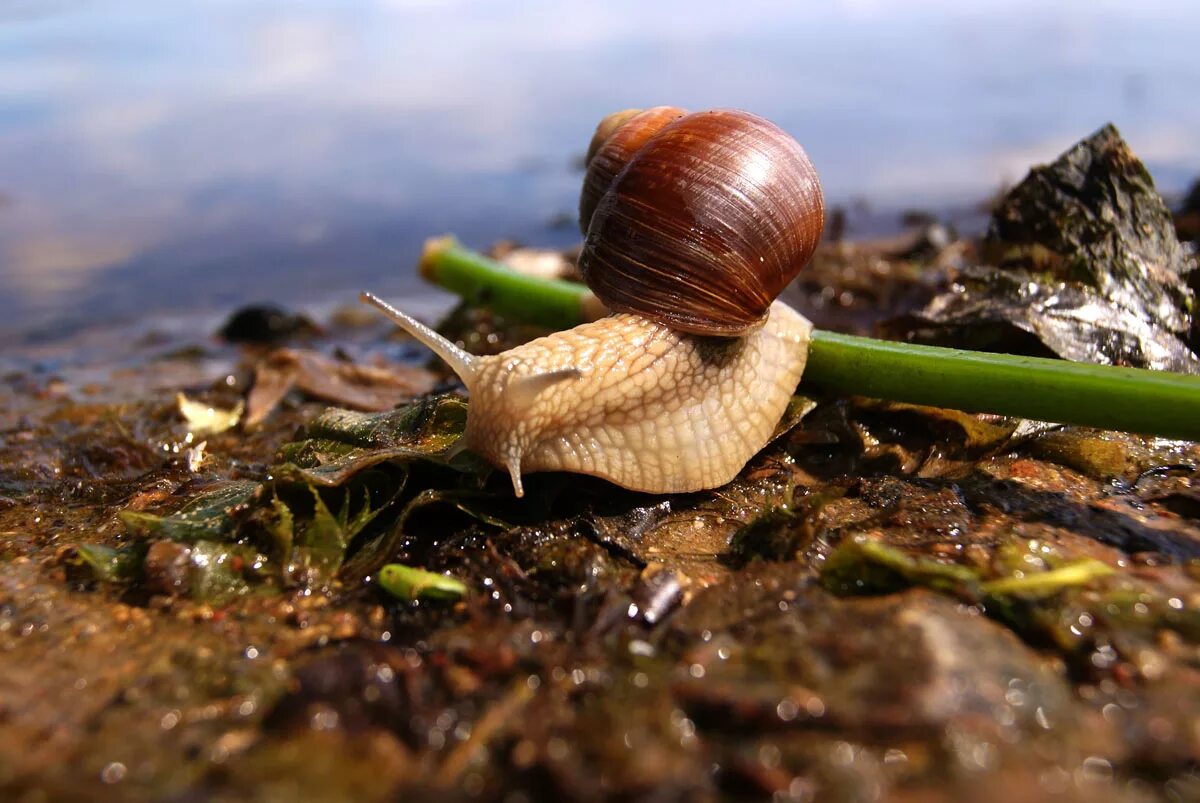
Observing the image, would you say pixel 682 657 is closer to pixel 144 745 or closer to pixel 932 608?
pixel 932 608

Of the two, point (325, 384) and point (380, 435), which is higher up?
point (380, 435)

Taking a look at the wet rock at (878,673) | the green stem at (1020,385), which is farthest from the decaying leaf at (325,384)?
the wet rock at (878,673)

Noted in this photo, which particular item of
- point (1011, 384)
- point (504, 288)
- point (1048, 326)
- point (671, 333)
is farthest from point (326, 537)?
point (1048, 326)

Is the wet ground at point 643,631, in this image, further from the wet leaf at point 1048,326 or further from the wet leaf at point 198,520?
the wet leaf at point 1048,326

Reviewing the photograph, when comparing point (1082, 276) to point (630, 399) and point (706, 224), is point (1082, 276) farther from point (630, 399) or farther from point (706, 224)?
point (630, 399)

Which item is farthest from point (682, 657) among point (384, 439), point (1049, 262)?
point (1049, 262)

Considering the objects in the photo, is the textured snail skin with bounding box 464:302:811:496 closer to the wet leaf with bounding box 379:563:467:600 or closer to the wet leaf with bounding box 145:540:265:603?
the wet leaf with bounding box 379:563:467:600
